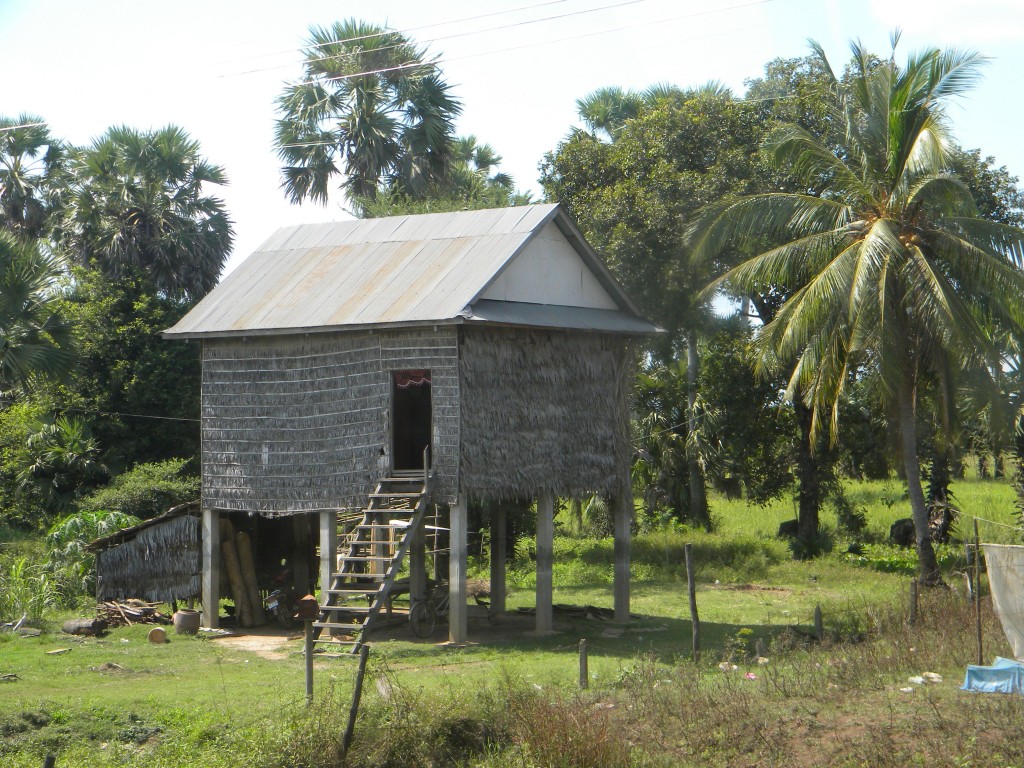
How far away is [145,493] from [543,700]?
18721 mm

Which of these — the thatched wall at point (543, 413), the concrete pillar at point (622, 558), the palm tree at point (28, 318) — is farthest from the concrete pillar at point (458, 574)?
the palm tree at point (28, 318)

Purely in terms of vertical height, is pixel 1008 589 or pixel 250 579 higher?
pixel 1008 589

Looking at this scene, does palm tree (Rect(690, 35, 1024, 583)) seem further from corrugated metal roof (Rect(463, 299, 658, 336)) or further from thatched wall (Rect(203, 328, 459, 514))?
thatched wall (Rect(203, 328, 459, 514))

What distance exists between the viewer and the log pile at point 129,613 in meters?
21.1

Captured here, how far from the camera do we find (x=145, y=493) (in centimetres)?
2800

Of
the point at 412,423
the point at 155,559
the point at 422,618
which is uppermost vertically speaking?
the point at 412,423

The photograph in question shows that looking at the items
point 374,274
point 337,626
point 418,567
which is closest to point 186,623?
point 418,567

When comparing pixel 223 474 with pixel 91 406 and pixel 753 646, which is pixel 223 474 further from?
pixel 91 406

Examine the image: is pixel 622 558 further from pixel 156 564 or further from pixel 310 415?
pixel 156 564

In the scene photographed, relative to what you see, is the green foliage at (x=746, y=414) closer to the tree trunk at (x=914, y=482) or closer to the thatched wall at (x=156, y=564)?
the tree trunk at (x=914, y=482)

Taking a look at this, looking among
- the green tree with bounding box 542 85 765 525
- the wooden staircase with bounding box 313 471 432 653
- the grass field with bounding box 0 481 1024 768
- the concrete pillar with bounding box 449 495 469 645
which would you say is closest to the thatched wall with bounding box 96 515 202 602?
the grass field with bounding box 0 481 1024 768

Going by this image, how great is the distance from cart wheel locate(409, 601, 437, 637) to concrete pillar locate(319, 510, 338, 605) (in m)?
1.45

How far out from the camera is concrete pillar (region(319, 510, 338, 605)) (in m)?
19.6

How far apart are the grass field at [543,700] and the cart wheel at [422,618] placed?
0.33 m
